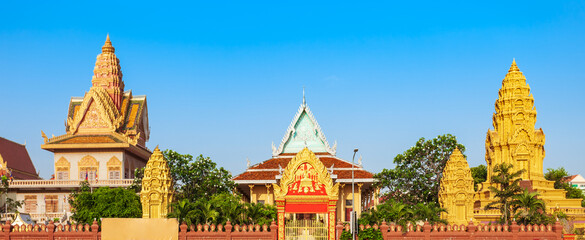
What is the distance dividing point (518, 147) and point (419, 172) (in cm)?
736

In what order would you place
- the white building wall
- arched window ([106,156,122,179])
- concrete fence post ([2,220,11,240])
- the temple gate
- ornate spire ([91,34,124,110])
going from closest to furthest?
the temple gate → concrete fence post ([2,220,11,240]) → arched window ([106,156,122,179]) → the white building wall → ornate spire ([91,34,124,110])

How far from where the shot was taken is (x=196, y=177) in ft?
160

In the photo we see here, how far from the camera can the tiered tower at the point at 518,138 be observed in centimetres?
5022

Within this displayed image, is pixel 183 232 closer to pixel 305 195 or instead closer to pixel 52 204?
pixel 305 195

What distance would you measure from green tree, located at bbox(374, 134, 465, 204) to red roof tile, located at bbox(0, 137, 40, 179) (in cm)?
3355

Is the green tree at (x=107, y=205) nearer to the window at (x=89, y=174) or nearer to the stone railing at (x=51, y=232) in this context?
the window at (x=89, y=174)

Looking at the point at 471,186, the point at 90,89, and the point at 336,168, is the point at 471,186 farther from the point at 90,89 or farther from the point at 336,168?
the point at 90,89

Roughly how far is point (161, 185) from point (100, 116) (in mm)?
18400

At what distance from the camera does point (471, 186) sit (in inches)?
1751

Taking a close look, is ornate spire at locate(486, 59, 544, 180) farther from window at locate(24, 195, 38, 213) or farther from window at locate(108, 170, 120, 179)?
window at locate(24, 195, 38, 213)

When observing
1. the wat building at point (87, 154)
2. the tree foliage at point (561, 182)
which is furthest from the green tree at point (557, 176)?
the wat building at point (87, 154)

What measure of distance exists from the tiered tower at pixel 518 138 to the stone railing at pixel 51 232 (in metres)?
26.8

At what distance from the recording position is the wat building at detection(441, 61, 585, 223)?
48.6 meters

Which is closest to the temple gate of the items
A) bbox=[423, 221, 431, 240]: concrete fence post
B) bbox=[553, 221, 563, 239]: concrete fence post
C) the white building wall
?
bbox=[423, 221, 431, 240]: concrete fence post
